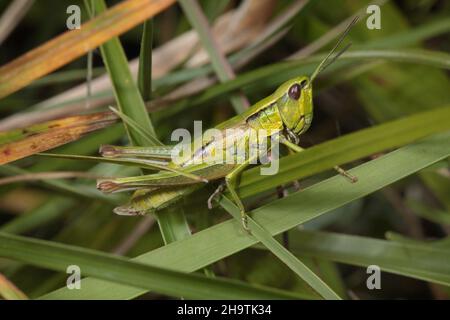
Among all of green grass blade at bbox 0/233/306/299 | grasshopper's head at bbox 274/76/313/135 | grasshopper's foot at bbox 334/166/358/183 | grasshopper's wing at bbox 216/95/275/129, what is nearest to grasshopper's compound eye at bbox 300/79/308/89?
grasshopper's head at bbox 274/76/313/135

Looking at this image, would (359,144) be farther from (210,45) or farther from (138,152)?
(210,45)

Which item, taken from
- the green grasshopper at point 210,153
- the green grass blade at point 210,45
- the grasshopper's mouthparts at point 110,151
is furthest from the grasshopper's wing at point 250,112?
the grasshopper's mouthparts at point 110,151

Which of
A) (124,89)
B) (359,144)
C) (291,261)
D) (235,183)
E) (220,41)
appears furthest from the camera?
(220,41)

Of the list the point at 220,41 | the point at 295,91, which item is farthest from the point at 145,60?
the point at 220,41

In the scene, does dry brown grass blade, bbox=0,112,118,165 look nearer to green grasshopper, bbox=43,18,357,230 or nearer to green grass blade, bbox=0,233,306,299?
green grasshopper, bbox=43,18,357,230

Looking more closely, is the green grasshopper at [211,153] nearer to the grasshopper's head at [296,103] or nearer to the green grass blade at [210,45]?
the grasshopper's head at [296,103]
